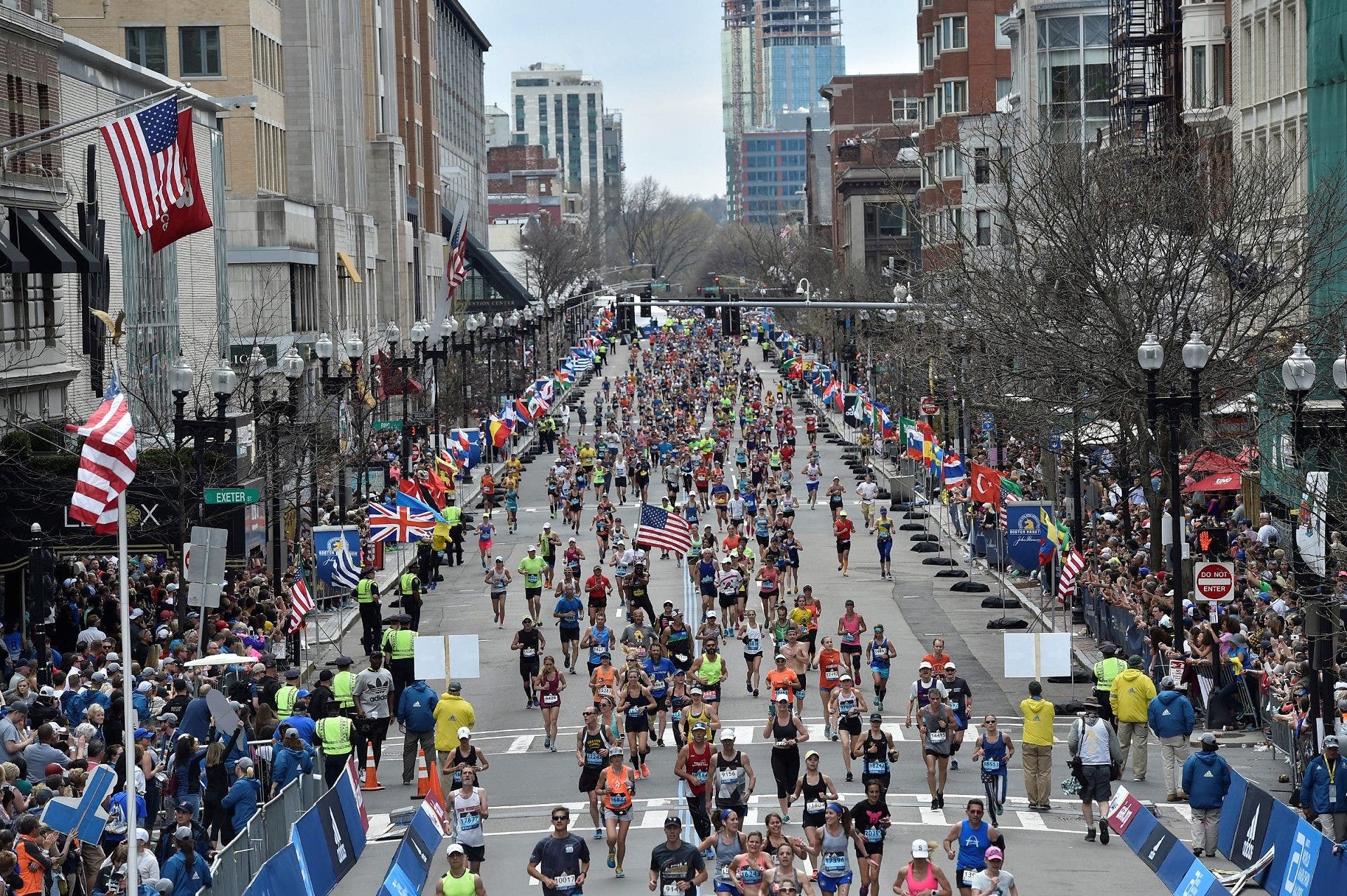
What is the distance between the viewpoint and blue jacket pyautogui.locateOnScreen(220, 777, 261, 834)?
62.7 feet

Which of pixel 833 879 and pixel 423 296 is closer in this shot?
pixel 833 879

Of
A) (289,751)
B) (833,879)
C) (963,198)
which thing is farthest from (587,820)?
(963,198)

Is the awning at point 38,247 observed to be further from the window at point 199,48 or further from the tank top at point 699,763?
the window at point 199,48

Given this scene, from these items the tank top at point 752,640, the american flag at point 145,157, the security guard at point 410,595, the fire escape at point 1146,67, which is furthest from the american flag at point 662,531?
the fire escape at point 1146,67

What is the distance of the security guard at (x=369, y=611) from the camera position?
113 ft

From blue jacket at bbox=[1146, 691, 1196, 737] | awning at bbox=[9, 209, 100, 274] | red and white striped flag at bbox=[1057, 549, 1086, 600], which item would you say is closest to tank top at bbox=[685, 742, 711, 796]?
blue jacket at bbox=[1146, 691, 1196, 737]

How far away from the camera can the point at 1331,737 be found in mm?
19203

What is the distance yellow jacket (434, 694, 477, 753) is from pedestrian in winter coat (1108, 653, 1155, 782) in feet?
23.5

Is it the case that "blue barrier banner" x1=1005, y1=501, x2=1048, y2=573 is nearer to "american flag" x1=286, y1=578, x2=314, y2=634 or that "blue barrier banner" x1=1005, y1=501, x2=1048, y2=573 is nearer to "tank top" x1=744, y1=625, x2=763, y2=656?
"tank top" x1=744, y1=625, x2=763, y2=656

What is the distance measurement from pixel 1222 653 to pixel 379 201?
6778cm

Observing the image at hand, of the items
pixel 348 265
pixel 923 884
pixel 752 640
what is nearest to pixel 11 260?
pixel 752 640

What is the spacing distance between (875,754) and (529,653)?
9.32 meters

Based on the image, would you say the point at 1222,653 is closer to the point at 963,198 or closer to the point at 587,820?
the point at 587,820

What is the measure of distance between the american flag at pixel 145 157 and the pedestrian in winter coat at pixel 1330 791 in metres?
18.7
